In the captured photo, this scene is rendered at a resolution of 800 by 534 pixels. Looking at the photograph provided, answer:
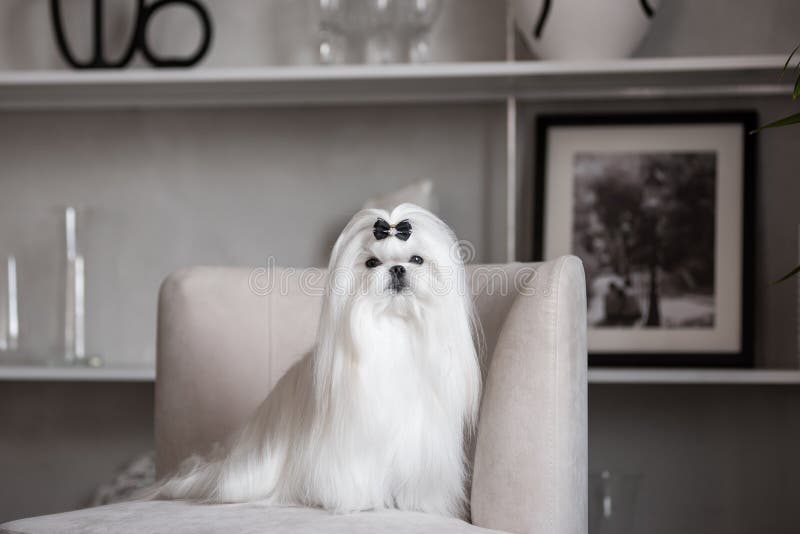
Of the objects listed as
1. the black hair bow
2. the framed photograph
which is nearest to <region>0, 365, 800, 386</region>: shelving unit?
the framed photograph

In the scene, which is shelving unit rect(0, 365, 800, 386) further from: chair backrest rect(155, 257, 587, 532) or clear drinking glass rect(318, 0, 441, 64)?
clear drinking glass rect(318, 0, 441, 64)

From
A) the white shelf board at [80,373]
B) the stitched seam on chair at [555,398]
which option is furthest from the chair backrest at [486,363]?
the white shelf board at [80,373]

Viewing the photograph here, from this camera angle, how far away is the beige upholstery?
1256mm

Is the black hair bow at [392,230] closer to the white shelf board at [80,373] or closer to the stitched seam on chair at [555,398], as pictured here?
the stitched seam on chair at [555,398]

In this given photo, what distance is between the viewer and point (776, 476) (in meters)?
2.34

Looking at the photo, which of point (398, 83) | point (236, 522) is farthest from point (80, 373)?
point (236, 522)

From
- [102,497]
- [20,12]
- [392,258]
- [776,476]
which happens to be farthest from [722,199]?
[20,12]

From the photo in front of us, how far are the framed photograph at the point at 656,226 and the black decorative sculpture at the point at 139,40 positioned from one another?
833 mm

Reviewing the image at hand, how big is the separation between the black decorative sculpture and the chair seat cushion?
4.22 ft

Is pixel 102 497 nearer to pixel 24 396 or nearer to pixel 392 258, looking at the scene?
pixel 24 396

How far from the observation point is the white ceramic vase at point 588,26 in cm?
211

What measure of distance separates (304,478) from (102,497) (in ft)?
4.05

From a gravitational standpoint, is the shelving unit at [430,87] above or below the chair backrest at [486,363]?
above

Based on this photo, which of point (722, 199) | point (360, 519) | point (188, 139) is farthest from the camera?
point (188, 139)
